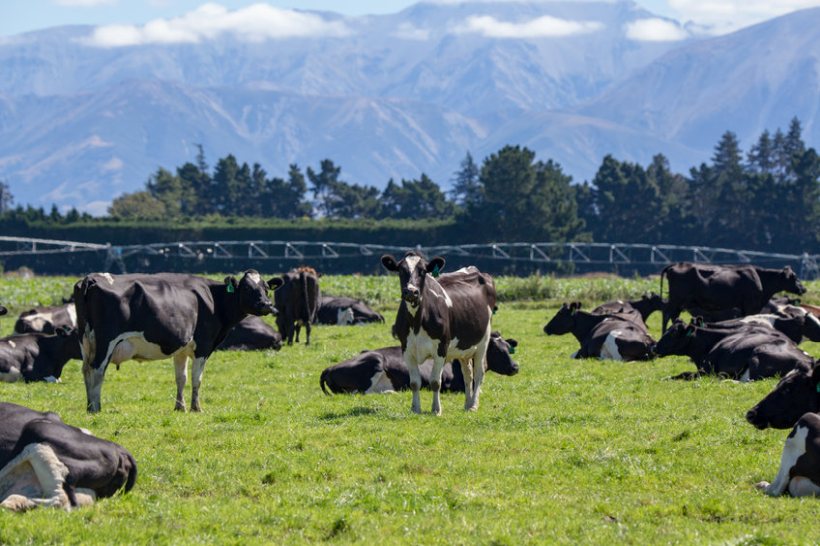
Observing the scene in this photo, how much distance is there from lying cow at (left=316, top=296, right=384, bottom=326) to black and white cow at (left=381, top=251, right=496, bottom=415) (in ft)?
71.8

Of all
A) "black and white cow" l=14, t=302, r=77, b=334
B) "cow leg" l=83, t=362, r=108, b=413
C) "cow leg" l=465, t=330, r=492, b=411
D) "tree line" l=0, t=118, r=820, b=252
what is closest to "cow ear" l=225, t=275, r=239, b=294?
"cow leg" l=83, t=362, r=108, b=413

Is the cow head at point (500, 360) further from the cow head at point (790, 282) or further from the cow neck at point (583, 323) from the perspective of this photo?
the cow head at point (790, 282)

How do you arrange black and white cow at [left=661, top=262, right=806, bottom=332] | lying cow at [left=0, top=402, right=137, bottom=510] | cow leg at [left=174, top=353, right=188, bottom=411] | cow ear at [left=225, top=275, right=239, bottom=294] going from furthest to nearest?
black and white cow at [left=661, top=262, right=806, bottom=332] → cow ear at [left=225, top=275, right=239, bottom=294] → cow leg at [left=174, top=353, right=188, bottom=411] → lying cow at [left=0, top=402, right=137, bottom=510]

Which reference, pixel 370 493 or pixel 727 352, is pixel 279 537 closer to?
pixel 370 493

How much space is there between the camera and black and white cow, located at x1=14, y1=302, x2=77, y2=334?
34.8 m

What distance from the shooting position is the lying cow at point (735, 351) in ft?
72.1

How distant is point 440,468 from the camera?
47.8 ft

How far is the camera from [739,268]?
36.6 meters

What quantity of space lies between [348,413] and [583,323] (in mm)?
13334

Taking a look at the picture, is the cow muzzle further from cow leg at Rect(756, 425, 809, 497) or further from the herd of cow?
cow leg at Rect(756, 425, 809, 497)

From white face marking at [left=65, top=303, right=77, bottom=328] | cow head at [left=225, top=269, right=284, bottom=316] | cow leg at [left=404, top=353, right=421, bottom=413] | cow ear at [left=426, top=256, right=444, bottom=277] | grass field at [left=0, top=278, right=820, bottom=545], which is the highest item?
cow ear at [left=426, top=256, right=444, bottom=277]

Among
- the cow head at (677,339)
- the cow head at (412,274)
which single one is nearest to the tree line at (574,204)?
the cow head at (677,339)

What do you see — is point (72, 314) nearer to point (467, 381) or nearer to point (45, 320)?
point (45, 320)

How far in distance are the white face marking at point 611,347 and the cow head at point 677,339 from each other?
2014 mm
